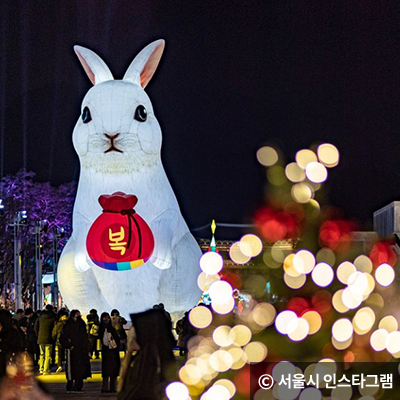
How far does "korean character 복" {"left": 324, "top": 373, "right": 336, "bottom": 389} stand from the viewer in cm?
959

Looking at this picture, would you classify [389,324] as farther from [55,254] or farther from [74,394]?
[55,254]

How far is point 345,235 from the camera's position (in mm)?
17078

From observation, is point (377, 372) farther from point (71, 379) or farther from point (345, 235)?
point (345, 235)

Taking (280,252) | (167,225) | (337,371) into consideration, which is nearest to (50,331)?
(167,225)

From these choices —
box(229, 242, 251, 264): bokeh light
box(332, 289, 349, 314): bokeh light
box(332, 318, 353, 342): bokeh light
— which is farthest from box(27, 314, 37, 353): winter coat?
box(229, 242, 251, 264): bokeh light

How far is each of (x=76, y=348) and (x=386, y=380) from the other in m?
6.27

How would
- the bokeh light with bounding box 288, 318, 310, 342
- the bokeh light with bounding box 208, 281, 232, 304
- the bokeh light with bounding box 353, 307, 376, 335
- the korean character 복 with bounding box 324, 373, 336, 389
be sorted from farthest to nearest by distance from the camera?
the bokeh light with bounding box 208, 281, 232, 304 < the bokeh light with bounding box 288, 318, 310, 342 < the bokeh light with bounding box 353, 307, 376, 335 < the korean character 복 with bounding box 324, 373, 336, 389

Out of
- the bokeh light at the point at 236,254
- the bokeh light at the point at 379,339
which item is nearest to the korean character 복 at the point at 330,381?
the bokeh light at the point at 379,339

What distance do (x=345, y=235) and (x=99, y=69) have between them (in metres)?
7.25

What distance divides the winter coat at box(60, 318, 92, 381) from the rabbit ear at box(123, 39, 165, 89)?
7.88 m

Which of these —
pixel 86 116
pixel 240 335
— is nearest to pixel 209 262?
pixel 86 116

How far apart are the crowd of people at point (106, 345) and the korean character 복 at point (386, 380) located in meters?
2.26

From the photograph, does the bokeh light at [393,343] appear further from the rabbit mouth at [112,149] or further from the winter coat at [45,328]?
the rabbit mouth at [112,149]

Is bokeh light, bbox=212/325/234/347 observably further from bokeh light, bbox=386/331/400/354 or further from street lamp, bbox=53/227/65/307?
street lamp, bbox=53/227/65/307
